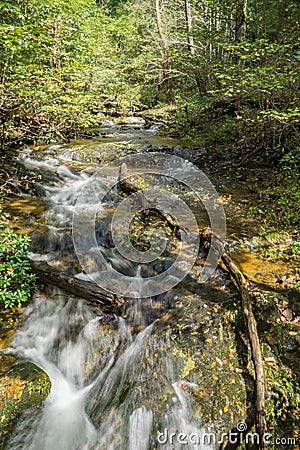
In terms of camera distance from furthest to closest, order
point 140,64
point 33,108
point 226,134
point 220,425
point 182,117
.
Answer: point 140,64 < point 182,117 < point 226,134 < point 33,108 < point 220,425

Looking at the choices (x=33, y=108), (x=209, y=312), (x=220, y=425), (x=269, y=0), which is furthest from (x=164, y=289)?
(x=269, y=0)

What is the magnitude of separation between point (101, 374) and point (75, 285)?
1.26 meters

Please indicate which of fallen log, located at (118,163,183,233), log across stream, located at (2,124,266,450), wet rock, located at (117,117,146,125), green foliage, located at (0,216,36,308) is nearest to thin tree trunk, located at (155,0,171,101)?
wet rock, located at (117,117,146,125)

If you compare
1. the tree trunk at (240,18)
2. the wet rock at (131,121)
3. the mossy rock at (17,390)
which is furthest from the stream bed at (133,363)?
the wet rock at (131,121)

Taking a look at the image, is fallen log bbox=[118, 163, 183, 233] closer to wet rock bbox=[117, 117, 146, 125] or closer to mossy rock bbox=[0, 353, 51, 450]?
mossy rock bbox=[0, 353, 51, 450]

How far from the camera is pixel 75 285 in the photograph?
13.6 ft

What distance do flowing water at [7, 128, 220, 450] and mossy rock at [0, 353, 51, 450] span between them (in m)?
0.12

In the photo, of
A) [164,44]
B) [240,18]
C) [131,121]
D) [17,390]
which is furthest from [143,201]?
[164,44]

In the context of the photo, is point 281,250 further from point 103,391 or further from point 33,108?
point 33,108

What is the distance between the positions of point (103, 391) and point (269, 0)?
1006cm

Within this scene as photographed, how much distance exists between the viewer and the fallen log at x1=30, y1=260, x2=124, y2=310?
4.00 metres

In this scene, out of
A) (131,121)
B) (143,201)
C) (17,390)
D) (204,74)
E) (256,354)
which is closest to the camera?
(256,354)

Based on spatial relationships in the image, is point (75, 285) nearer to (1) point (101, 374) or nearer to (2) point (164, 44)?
(1) point (101, 374)

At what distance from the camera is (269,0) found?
7742 millimetres
